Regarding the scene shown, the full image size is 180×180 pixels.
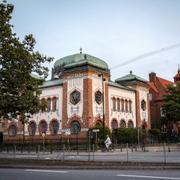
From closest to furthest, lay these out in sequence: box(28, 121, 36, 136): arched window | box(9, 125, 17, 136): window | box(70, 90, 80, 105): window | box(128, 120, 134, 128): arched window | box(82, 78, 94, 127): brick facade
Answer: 1. box(82, 78, 94, 127): brick facade
2. box(70, 90, 80, 105): window
3. box(28, 121, 36, 136): arched window
4. box(9, 125, 17, 136): window
5. box(128, 120, 134, 128): arched window

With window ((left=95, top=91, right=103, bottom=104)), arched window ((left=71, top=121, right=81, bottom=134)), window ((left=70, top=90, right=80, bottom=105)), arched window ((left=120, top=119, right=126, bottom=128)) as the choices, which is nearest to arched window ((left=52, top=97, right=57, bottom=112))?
window ((left=70, top=90, right=80, bottom=105))

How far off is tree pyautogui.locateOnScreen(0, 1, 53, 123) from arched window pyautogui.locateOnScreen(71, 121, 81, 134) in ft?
93.5

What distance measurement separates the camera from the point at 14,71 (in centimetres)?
2408

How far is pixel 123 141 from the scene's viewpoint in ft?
175

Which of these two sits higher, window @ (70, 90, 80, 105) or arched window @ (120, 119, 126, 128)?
window @ (70, 90, 80, 105)

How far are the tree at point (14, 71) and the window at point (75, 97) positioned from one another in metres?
29.2

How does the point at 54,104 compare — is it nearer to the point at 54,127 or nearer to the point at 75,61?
the point at 54,127

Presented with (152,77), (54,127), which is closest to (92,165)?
(54,127)

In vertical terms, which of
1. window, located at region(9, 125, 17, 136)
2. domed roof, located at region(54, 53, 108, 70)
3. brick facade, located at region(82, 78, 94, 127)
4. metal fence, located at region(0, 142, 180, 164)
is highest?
domed roof, located at region(54, 53, 108, 70)

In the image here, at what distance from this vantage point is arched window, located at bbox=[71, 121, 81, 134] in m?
54.1

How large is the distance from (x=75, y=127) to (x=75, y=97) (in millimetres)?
4781

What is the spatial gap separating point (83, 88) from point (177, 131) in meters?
30.0

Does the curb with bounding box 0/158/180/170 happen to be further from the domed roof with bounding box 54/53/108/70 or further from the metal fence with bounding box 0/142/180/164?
the domed roof with bounding box 54/53/108/70

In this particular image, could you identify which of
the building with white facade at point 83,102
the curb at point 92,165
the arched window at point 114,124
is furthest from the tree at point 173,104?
the curb at point 92,165
